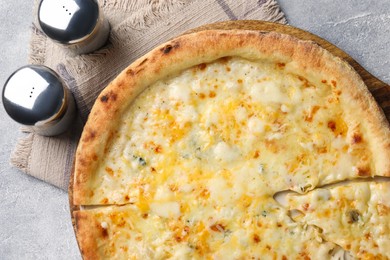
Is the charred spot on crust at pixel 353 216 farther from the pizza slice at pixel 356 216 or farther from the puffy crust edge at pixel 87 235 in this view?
the puffy crust edge at pixel 87 235

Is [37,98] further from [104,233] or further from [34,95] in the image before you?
[104,233]

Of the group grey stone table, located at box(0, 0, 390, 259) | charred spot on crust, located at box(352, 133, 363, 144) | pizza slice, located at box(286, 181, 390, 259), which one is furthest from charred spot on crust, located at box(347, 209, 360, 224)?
grey stone table, located at box(0, 0, 390, 259)

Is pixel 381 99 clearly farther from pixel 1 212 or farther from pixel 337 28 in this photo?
pixel 1 212

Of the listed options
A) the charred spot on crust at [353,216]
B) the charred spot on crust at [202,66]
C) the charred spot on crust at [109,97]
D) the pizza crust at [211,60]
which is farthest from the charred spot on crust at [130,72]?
the charred spot on crust at [353,216]

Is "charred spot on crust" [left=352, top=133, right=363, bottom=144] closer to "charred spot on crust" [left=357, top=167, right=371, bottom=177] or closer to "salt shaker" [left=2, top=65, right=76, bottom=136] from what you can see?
"charred spot on crust" [left=357, top=167, right=371, bottom=177]

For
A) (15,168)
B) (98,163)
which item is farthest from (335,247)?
→ (15,168)

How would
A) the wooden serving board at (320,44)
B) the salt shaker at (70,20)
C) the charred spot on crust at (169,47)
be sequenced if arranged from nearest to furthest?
1. the charred spot on crust at (169,47)
2. the wooden serving board at (320,44)
3. the salt shaker at (70,20)

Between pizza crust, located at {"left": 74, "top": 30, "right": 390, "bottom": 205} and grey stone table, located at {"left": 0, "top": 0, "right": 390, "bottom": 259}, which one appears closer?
pizza crust, located at {"left": 74, "top": 30, "right": 390, "bottom": 205}
